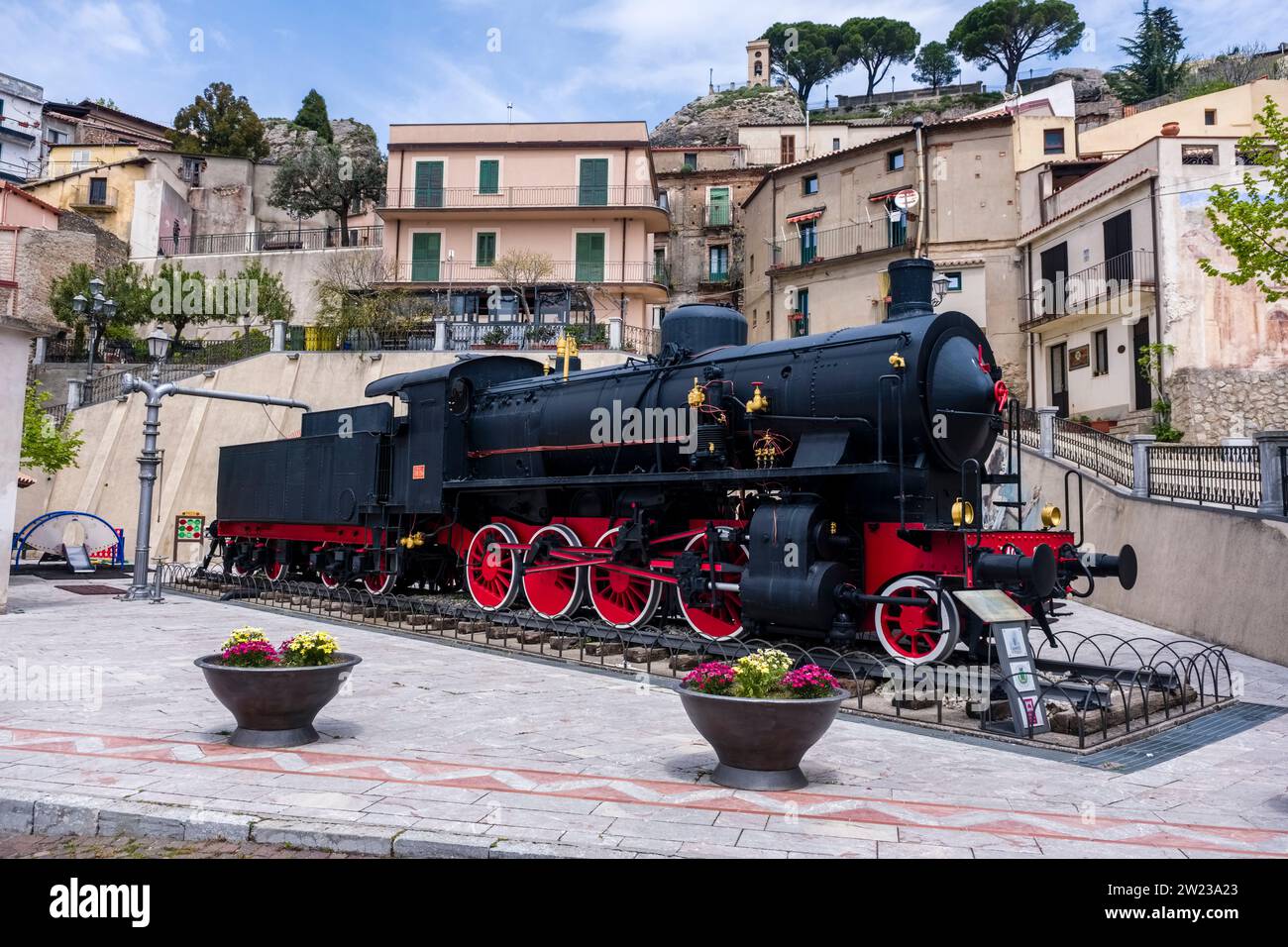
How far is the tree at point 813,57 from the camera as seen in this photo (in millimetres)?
77875

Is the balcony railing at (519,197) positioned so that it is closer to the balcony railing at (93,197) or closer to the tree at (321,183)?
the tree at (321,183)

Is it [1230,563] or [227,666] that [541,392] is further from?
[1230,563]

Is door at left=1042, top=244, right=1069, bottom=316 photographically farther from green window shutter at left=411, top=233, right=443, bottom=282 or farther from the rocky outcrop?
the rocky outcrop

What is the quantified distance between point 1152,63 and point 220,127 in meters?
60.7

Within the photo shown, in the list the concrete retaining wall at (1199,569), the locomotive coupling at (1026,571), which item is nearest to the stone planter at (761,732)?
the locomotive coupling at (1026,571)

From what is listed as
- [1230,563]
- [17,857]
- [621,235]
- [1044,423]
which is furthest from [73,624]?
[621,235]

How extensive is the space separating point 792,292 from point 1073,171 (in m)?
9.81

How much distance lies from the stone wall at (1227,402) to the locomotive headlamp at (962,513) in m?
16.2

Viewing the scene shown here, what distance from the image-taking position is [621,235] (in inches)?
1390

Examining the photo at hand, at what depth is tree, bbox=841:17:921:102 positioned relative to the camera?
77.4 meters

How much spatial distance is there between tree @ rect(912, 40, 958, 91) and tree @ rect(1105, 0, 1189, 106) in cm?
1280

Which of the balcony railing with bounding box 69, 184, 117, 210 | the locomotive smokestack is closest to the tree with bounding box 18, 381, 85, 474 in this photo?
the locomotive smokestack

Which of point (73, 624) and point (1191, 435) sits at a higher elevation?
point (1191, 435)

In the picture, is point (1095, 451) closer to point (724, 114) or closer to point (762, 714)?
point (762, 714)
